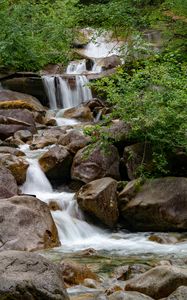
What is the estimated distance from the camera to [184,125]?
10.0 m

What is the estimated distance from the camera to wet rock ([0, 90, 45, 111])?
16587 mm

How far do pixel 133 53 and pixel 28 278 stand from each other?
39.9 feet

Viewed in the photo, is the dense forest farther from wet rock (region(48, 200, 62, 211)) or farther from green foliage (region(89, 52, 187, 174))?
wet rock (region(48, 200, 62, 211))

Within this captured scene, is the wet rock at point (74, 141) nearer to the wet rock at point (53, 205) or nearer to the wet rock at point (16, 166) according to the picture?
the wet rock at point (16, 166)

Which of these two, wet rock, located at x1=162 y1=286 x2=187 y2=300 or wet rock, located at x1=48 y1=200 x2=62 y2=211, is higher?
wet rock, located at x1=162 y1=286 x2=187 y2=300

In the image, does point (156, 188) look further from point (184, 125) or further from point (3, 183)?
point (3, 183)

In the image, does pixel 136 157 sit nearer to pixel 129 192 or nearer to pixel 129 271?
pixel 129 192

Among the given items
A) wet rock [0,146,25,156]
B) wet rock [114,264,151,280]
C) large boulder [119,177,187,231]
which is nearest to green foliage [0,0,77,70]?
wet rock [0,146,25,156]

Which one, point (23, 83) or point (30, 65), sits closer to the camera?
point (23, 83)

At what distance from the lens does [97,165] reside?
37.0ft

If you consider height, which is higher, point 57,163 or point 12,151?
point 12,151

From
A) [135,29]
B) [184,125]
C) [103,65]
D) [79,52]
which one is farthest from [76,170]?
[79,52]

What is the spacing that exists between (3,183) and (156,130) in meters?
3.23

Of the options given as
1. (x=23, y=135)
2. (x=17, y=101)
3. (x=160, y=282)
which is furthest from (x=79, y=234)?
(x=17, y=101)
